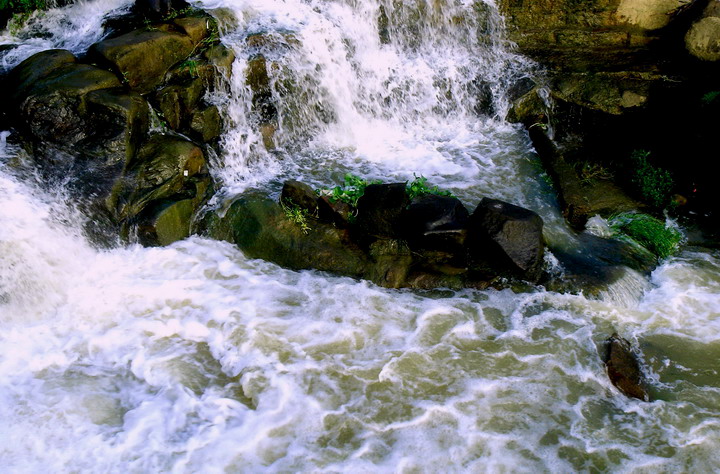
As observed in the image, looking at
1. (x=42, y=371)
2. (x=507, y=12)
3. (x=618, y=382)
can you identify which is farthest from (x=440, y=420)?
(x=507, y=12)

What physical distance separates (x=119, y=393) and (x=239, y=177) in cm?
361

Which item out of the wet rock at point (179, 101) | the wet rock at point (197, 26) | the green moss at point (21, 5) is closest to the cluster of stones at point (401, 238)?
the wet rock at point (179, 101)

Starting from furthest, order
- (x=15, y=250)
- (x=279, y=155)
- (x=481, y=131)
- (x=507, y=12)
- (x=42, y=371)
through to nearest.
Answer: (x=507, y=12)
(x=481, y=131)
(x=279, y=155)
(x=15, y=250)
(x=42, y=371)

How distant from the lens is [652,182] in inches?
304

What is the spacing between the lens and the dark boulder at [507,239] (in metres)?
6.18

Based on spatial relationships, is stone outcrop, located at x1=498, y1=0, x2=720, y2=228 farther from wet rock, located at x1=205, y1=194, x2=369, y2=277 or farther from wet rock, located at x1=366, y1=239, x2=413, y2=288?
wet rock, located at x1=205, y1=194, x2=369, y2=277

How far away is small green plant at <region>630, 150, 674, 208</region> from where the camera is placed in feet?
25.2

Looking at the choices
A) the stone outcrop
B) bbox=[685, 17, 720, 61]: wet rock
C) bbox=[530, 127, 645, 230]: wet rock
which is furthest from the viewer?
bbox=[685, 17, 720, 61]: wet rock

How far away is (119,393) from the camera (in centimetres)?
500

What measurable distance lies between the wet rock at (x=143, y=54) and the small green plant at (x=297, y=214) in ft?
8.50

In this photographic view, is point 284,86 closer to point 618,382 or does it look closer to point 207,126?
point 207,126

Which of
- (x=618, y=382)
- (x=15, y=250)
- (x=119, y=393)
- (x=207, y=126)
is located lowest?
(x=119, y=393)

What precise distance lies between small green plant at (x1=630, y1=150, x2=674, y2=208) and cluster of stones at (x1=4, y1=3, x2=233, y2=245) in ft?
19.8

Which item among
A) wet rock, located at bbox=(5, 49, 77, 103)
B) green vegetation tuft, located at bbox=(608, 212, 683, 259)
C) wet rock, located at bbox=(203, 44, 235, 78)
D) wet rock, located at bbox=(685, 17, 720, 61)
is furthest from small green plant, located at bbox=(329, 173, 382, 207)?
wet rock, located at bbox=(685, 17, 720, 61)
